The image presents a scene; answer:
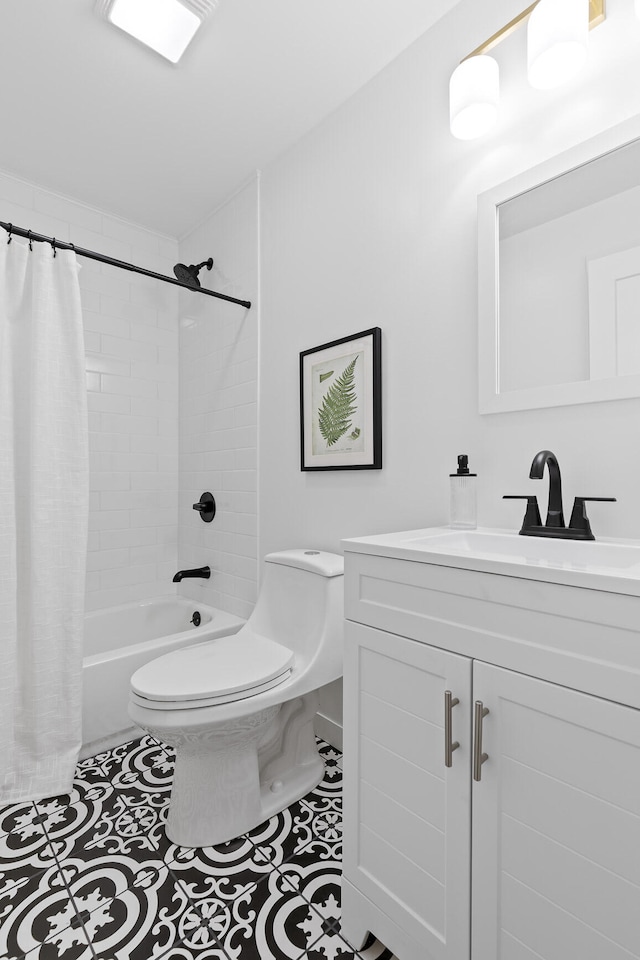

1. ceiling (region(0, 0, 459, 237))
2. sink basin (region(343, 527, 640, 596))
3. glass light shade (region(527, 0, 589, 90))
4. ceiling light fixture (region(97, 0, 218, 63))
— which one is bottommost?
sink basin (region(343, 527, 640, 596))

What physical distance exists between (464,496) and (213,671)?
87cm

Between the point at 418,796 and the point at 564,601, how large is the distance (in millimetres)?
503

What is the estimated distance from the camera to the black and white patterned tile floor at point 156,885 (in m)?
1.10

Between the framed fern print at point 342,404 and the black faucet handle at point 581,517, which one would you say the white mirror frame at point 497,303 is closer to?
the black faucet handle at point 581,517

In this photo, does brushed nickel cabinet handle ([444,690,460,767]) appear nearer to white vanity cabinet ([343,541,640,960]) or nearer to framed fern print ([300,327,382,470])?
white vanity cabinet ([343,541,640,960])

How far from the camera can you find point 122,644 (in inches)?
96.0

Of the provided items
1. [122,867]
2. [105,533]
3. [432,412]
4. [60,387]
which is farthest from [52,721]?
[432,412]

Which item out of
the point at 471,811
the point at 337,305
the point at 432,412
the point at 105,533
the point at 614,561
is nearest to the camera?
the point at 471,811

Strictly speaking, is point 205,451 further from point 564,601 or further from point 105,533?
point 564,601

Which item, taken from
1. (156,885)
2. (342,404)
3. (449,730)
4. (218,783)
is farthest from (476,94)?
(156,885)

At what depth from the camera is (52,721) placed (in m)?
1.72

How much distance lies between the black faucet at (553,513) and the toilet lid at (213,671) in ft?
2.70

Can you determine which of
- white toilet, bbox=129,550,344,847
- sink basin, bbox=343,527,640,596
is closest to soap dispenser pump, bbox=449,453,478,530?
sink basin, bbox=343,527,640,596

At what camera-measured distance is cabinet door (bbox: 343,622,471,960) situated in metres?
0.88
